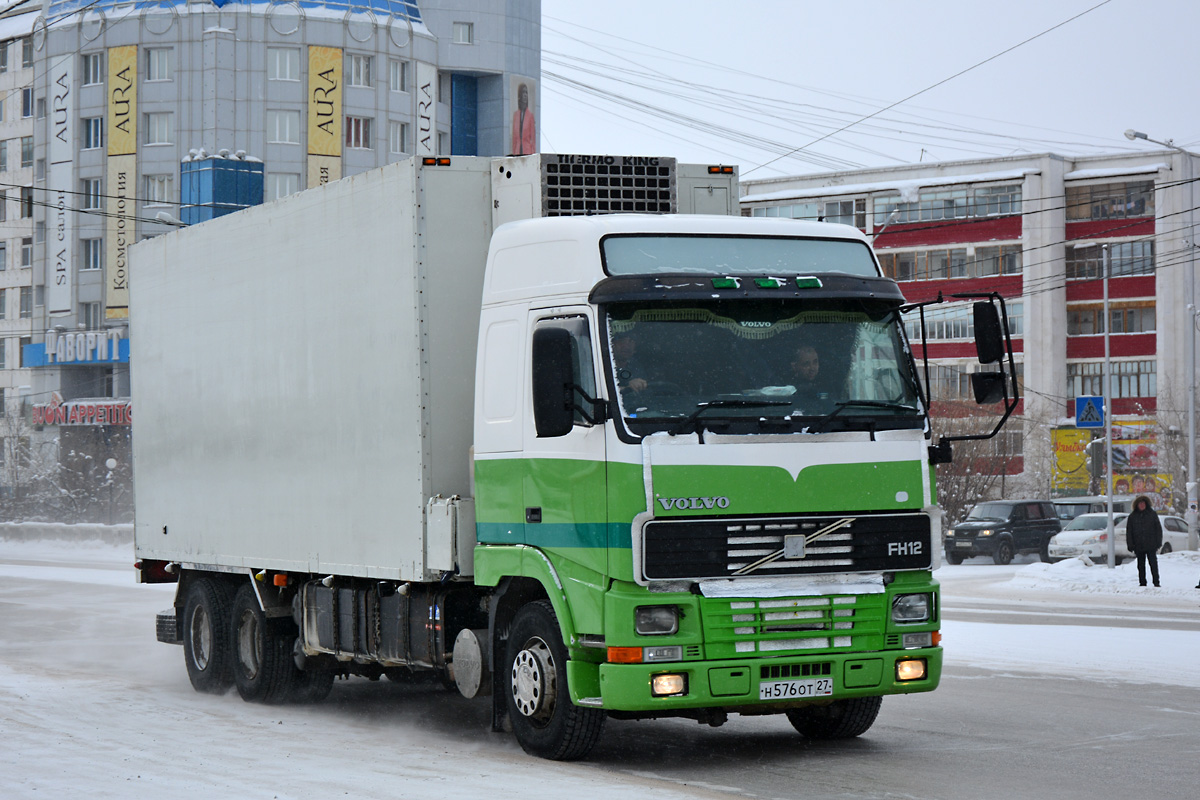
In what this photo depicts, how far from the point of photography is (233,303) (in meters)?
14.0

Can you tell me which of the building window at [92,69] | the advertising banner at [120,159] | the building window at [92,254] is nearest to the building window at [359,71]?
the advertising banner at [120,159]

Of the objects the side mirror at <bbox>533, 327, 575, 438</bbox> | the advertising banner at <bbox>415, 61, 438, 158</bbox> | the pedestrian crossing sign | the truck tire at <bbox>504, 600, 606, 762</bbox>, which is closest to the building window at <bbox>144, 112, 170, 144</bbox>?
the advertising banner at <bbox>415, 61, 438, 158</bbox>

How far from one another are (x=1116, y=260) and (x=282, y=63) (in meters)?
45.0

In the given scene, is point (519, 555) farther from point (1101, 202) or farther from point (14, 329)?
point (14, 329)

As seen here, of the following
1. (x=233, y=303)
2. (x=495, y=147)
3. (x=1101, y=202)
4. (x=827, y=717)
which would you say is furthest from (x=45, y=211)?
(x=827, y=717)

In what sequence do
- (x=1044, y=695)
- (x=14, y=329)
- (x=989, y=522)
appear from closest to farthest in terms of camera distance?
(x=1044, y=695)
(x=989, y=522)
(x=14, y=329)

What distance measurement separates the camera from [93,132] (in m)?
77.2

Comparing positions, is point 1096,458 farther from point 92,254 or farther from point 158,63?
point 92,254

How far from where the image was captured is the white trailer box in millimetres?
10953

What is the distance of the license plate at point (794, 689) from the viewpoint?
9.41 metres

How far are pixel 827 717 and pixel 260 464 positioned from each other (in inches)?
209

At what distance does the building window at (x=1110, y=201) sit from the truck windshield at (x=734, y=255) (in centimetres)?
7980

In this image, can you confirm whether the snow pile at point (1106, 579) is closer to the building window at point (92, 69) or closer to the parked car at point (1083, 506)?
the parked car at point (1083, 506)

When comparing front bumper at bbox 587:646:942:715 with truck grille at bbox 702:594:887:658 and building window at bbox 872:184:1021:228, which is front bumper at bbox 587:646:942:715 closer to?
truck grille at bbox 702:594:887:658
